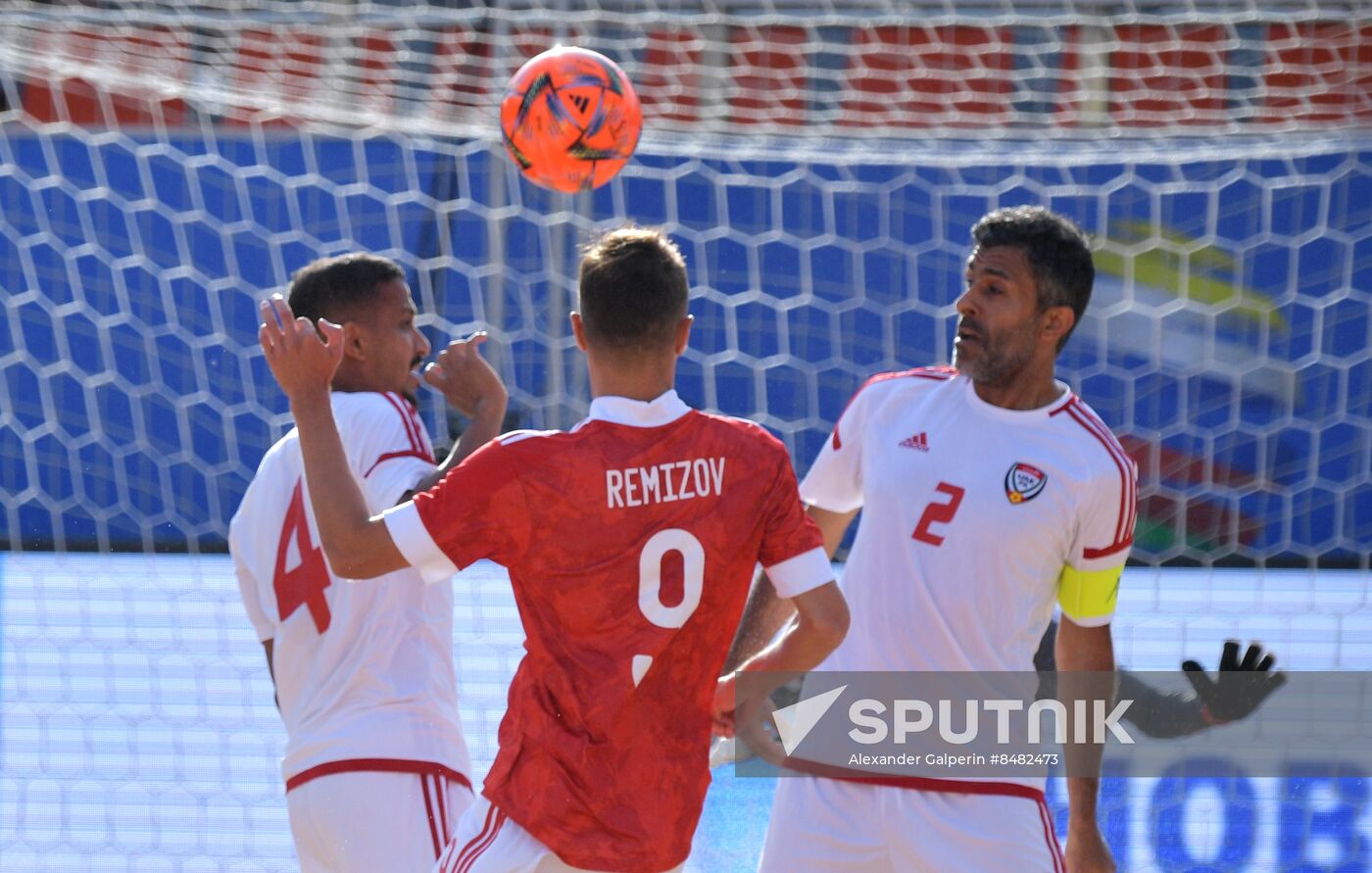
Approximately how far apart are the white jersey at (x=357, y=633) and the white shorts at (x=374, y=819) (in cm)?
3

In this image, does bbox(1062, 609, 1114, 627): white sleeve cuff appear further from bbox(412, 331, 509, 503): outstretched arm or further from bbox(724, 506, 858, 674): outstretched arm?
bbox(412, 331, 509, 503): outstretched arm

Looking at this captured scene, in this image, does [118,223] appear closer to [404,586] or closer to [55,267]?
[55,267]

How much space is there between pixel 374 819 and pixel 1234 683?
2.40 metres

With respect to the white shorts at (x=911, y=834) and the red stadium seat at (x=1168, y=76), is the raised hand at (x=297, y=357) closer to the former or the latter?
the white shorts at (x=911, y=834)

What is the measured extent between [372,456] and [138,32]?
486 cm

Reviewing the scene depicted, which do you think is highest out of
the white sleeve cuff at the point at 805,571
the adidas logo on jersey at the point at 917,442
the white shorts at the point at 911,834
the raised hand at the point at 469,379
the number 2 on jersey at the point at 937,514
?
the raised hand at the point at 469,379

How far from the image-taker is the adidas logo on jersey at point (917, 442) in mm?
3232

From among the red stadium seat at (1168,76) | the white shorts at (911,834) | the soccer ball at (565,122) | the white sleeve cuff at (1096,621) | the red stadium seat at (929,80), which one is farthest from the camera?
the red stadium seat at (929,80)

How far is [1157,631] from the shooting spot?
5457mm

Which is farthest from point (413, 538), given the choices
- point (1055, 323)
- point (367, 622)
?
point (1055, 323)

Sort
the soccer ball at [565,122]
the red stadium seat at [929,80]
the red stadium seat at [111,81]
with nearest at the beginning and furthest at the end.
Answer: the soccer ball at [565,122] → the red stadium seat at [111,81] → the red stadium seat at [929,80]

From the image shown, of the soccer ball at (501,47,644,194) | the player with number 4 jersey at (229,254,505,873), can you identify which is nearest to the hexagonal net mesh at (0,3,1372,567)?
the soccer ball at (501,47,644,194)

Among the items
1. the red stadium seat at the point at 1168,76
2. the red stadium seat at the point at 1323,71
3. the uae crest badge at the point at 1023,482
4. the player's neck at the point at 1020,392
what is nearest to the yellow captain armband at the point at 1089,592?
the uae crest badge at the point at 1023,482

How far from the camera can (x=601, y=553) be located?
2.46 m
